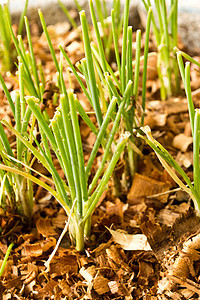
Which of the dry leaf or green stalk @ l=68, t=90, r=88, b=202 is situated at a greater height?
green stalk @ l=68, t=90, r=88, b=202

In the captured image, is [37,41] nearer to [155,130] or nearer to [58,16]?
[58,16]

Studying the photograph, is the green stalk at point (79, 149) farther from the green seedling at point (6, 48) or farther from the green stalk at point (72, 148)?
the green seedling at point (6, 48)

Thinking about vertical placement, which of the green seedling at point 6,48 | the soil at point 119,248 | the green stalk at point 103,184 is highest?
the green seedling at point 6,48

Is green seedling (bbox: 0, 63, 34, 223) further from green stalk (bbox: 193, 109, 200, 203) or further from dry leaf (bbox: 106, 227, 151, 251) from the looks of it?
green stalk (bbox: 193, 109, 200, 203)

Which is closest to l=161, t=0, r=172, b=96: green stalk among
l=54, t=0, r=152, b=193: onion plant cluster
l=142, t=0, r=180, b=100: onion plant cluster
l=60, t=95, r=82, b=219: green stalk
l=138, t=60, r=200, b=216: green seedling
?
l=142, t=0, r=180, b=100: onion plant cluster

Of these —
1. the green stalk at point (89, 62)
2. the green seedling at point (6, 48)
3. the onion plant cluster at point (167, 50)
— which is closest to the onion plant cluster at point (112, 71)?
the green stalk at point (89, 62)

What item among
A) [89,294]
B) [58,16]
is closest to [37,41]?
[58,16]
